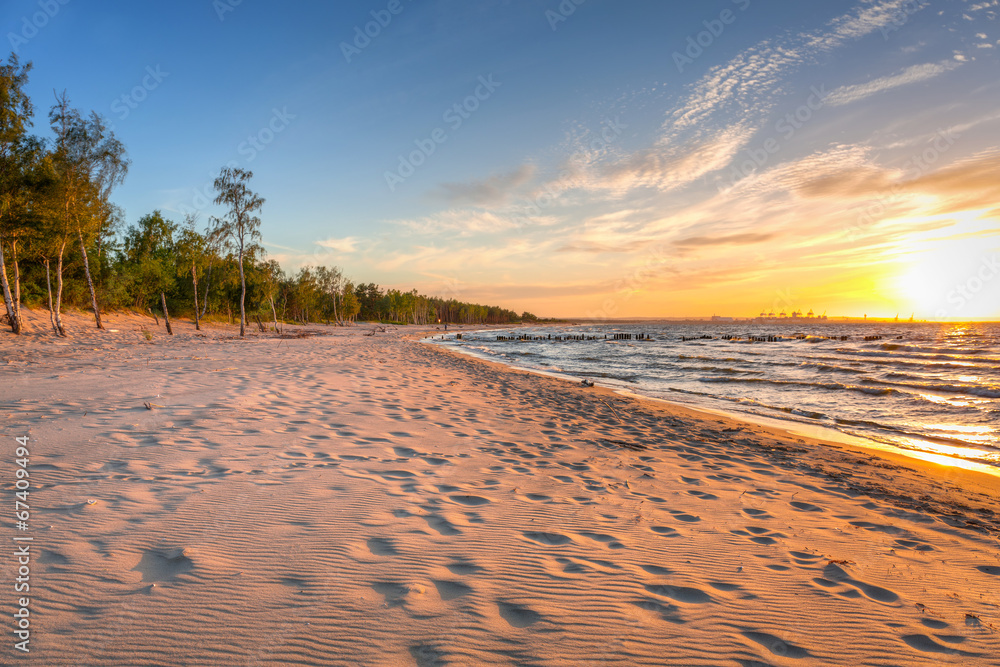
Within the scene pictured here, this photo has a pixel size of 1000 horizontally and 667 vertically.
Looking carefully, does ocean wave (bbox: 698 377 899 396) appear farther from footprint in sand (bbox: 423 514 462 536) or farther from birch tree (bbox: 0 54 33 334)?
birch tree (bbox: 0 54 33 334)

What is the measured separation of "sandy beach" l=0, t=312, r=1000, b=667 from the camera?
99.3 inches

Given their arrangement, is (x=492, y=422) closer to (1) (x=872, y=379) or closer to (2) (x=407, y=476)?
(2) (x=407, y=476)

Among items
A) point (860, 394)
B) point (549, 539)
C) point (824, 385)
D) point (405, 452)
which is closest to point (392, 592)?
point (549, 539)

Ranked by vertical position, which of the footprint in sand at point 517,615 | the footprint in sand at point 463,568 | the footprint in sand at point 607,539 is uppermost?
the footprint in sand at point 463,568

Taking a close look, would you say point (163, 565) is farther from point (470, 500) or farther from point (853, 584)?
point (853, 584)

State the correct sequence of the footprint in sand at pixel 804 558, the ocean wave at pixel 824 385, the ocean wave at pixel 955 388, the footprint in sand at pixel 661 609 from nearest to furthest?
1. the footprint in sand at pixel 661 609
2. the footprint in sand at pixel 804 558
3. the ocean wave at pixel 955 388
4. the ocean wave at pixel 824 385

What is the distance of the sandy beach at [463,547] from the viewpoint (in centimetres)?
252

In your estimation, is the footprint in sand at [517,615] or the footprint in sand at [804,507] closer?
the footprint in sand at [517,615]

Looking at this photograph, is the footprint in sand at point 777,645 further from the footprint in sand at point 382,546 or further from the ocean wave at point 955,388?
the ocean wave at point 955,388

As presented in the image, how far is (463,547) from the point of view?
3635 millimetres

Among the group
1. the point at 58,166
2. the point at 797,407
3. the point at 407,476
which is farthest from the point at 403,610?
the point at 58,166

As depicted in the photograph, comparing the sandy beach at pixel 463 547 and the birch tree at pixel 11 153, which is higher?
the birch tree at pixel 11 153

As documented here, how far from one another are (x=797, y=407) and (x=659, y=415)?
5965 mm

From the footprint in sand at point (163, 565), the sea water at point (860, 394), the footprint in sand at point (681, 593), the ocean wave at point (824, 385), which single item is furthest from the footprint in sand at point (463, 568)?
the ocean wave at point (824, 385)
